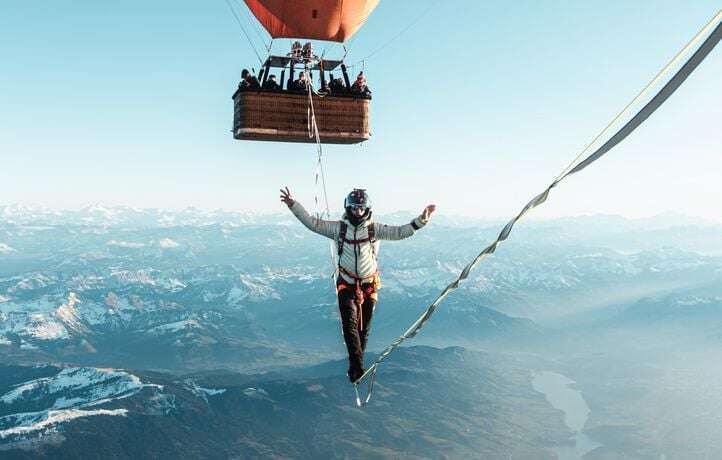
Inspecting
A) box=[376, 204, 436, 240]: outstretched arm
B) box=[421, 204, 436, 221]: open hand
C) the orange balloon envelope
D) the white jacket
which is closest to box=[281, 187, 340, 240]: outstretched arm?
the white jacket

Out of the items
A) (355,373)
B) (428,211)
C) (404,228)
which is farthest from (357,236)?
(355,373)

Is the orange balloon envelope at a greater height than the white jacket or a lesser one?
greater

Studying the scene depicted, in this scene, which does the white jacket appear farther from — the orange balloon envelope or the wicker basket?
the orange balloon envelope

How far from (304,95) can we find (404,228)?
8.13m

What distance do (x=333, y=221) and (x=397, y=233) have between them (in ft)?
5.99

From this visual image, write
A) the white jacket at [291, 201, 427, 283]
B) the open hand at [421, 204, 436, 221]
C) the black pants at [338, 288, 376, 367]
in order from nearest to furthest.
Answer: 1. the open hand at [421, 204, 436, 221]
2. the white jacket at [291, 201, 427, 283]
3. the black pants at [338, 288, 376, 367]

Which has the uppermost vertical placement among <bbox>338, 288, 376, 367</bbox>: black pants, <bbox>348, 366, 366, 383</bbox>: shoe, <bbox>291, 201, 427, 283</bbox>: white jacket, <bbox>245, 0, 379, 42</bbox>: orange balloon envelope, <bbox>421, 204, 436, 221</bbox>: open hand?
<bbox>245, 0, 379, 42</bbox>: orange balloon envelope

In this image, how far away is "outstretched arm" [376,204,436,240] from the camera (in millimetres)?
14625

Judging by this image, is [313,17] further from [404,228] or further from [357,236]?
[404,228]

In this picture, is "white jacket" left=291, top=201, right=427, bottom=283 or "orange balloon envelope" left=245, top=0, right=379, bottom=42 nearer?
"white jacket" left=291, top=201, right=427, bottom=283

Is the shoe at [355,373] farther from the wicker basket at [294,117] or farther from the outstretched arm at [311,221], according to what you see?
the wicker basket at [294,117]

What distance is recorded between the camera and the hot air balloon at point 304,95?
20266 millimetres

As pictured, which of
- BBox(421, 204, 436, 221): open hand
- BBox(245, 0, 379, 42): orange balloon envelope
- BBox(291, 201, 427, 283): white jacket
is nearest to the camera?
BBox(421, 204, 436, 221): open hand

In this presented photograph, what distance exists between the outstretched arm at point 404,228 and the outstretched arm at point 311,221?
4.05 feet
